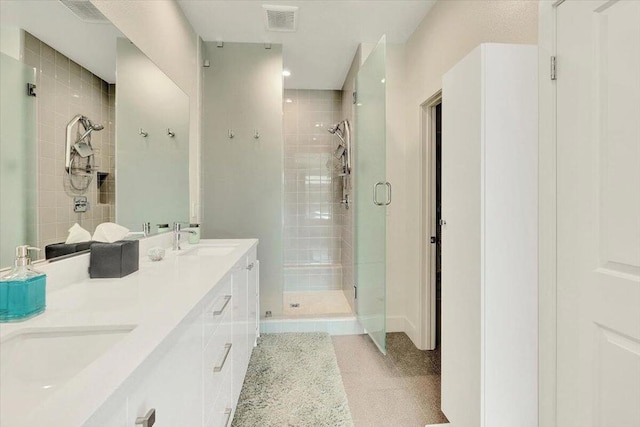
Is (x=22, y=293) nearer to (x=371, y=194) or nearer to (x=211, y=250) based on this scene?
(x=211, y=250)

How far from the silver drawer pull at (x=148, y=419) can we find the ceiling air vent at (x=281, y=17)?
8.25 ft

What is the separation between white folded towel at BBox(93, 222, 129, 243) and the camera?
1.35 meters

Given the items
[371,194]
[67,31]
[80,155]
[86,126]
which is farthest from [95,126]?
[371,194]

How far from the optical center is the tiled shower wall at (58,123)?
105 centimetres

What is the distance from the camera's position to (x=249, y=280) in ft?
6.76

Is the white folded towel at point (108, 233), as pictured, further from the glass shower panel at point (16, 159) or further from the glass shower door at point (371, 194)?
the glass shower door at point (371, 194)

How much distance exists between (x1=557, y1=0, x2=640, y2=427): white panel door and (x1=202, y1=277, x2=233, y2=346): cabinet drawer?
1.27m

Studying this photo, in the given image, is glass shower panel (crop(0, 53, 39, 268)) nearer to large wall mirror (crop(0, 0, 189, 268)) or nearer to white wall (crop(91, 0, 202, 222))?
large wall mirror (crop(0, 0, 189, 268))

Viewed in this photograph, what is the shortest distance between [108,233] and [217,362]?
0.75 metres

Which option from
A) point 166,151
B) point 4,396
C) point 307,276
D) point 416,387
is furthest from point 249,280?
point 307,276

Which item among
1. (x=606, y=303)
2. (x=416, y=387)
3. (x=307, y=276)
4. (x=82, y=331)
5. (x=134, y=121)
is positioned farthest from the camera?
(x=307, y=276)

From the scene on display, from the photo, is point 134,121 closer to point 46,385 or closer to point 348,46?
point 46,385

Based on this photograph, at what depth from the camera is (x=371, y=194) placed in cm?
255

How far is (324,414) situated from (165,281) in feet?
3.86
